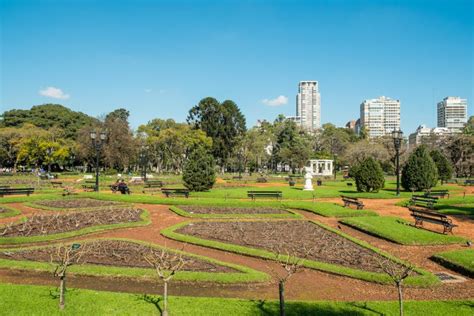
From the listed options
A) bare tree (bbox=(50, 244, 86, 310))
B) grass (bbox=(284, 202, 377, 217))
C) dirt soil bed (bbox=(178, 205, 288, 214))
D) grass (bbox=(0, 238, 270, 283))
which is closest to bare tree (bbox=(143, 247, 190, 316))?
grass (bbox=(0, 238, 270, 283))

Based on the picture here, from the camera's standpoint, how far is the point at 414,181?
101ft

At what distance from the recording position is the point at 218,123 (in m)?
72.6

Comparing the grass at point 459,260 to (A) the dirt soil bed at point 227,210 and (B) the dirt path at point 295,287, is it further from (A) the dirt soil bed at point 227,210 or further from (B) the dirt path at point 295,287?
(A) the dirt soil bed at point 227,210

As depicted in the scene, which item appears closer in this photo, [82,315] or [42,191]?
[82,315]

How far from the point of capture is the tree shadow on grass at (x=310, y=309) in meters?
7.29

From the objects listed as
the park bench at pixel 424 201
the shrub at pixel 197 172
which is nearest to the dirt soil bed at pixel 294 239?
the park bench at pixel 424 201

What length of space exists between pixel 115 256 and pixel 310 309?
6703 millimetres

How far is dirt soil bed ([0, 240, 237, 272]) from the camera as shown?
1050cm

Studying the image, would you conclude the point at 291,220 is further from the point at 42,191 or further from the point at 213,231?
the point at 42,191

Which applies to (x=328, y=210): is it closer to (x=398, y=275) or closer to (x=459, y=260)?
(x=459, y=260)

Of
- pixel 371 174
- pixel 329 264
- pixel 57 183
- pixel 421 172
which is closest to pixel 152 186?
pixel 57 183

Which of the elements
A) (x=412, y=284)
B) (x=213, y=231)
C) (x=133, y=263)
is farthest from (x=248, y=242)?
(x=412, y=284)

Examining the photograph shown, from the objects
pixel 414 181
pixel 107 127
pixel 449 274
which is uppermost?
pixel 107 127

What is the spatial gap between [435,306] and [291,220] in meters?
11.2
